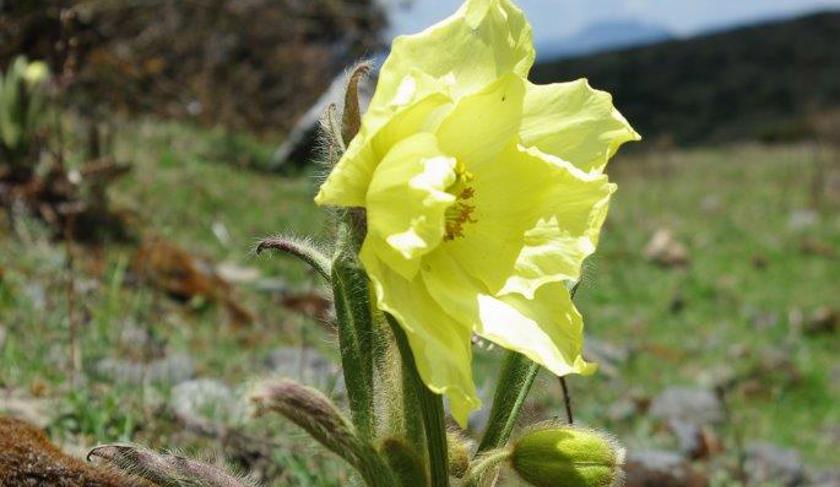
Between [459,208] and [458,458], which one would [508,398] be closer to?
[458,458]

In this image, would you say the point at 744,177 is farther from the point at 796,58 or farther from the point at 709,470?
the point at 796,58

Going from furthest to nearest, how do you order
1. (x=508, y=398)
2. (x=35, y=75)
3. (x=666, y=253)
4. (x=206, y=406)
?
(x=666, y=253) < (x=35, y=75) < (x=206, y=406) < (x=508, y=398)

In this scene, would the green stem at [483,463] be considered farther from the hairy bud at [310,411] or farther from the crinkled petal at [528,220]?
the crinkled petal at [528,220]

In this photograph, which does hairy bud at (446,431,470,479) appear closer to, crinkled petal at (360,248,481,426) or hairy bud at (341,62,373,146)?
crinkled petal at (360,248,481,426)

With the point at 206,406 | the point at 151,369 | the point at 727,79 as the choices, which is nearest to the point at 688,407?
the point at 151,369

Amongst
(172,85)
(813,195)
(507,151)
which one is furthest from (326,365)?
(813,195)

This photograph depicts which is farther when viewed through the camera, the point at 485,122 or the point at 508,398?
the point at 508,398
